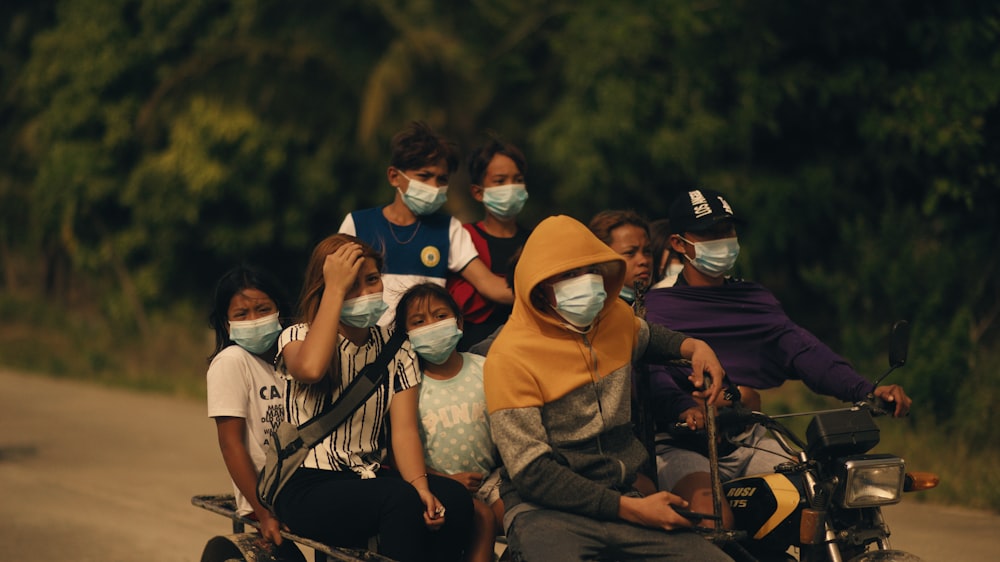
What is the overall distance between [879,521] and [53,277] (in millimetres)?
18782

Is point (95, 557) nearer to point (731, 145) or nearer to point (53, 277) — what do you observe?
point (731, 145)

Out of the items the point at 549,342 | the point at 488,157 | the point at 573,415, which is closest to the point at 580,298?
the point at 549,342

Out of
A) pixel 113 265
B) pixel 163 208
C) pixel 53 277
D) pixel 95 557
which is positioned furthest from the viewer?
pixel 53 277

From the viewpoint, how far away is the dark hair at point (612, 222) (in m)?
5.46

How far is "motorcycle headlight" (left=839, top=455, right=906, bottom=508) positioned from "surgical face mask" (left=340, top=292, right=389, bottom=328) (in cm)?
162

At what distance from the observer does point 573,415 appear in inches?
161

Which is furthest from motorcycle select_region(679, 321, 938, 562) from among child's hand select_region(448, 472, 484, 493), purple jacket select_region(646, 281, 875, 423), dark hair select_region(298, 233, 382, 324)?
dark hair select_region(298, 233, 382, 324)

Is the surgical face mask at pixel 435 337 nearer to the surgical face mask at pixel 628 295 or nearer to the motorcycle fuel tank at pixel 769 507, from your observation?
the surgical face mask at pixel 628 295

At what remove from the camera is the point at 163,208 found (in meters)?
15.8

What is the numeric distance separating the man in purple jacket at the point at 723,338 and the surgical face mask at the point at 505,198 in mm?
1145

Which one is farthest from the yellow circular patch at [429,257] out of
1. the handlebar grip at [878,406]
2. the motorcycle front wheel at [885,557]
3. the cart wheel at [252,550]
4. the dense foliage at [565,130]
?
the dense foliage at [565,130]

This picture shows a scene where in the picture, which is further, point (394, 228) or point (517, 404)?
point (394, 228)

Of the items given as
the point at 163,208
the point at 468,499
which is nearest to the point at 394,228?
the point at 468,499

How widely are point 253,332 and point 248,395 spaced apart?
0.24 metres
